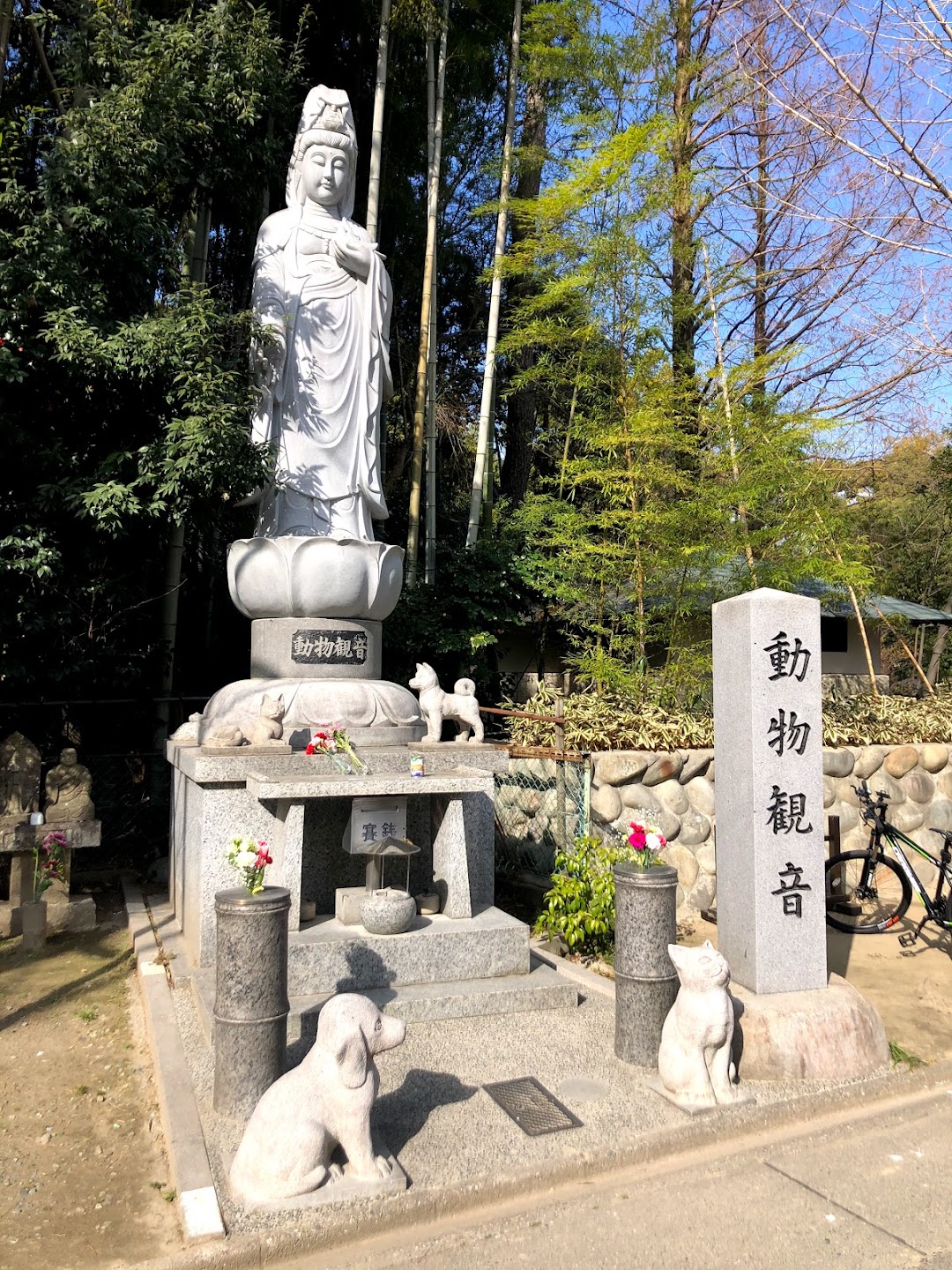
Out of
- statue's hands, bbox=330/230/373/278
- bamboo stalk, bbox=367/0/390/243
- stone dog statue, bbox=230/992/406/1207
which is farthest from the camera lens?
bamboo stalk, bbox=367/0/390/243

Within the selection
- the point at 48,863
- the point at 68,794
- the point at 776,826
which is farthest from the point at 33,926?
the point at 776,826

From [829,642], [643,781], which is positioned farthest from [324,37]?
[829,642]

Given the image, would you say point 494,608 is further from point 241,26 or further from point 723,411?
point 241,26

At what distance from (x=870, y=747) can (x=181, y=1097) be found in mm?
6888

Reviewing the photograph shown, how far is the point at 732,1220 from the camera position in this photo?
275cm

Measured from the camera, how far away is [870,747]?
816 cm

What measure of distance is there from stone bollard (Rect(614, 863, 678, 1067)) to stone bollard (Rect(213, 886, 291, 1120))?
1462 millimetres

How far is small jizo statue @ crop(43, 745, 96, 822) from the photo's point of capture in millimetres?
6359

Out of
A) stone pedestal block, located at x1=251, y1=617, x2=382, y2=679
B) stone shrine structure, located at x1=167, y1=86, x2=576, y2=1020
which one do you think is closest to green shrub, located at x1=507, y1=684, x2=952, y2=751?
stone shrine structure, located at x1=167, y1=86, x2=576, y2=1020

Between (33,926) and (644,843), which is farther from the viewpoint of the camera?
(33,926)

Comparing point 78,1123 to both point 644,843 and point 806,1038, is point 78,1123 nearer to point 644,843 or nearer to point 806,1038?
point 644,843

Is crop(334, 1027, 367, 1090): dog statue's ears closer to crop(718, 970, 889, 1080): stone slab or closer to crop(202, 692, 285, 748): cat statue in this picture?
crop(718, 970, 889, 1080): stone slab

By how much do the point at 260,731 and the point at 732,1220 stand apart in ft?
10.8

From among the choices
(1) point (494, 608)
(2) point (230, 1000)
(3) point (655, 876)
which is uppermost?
(1) point (494, 608)
